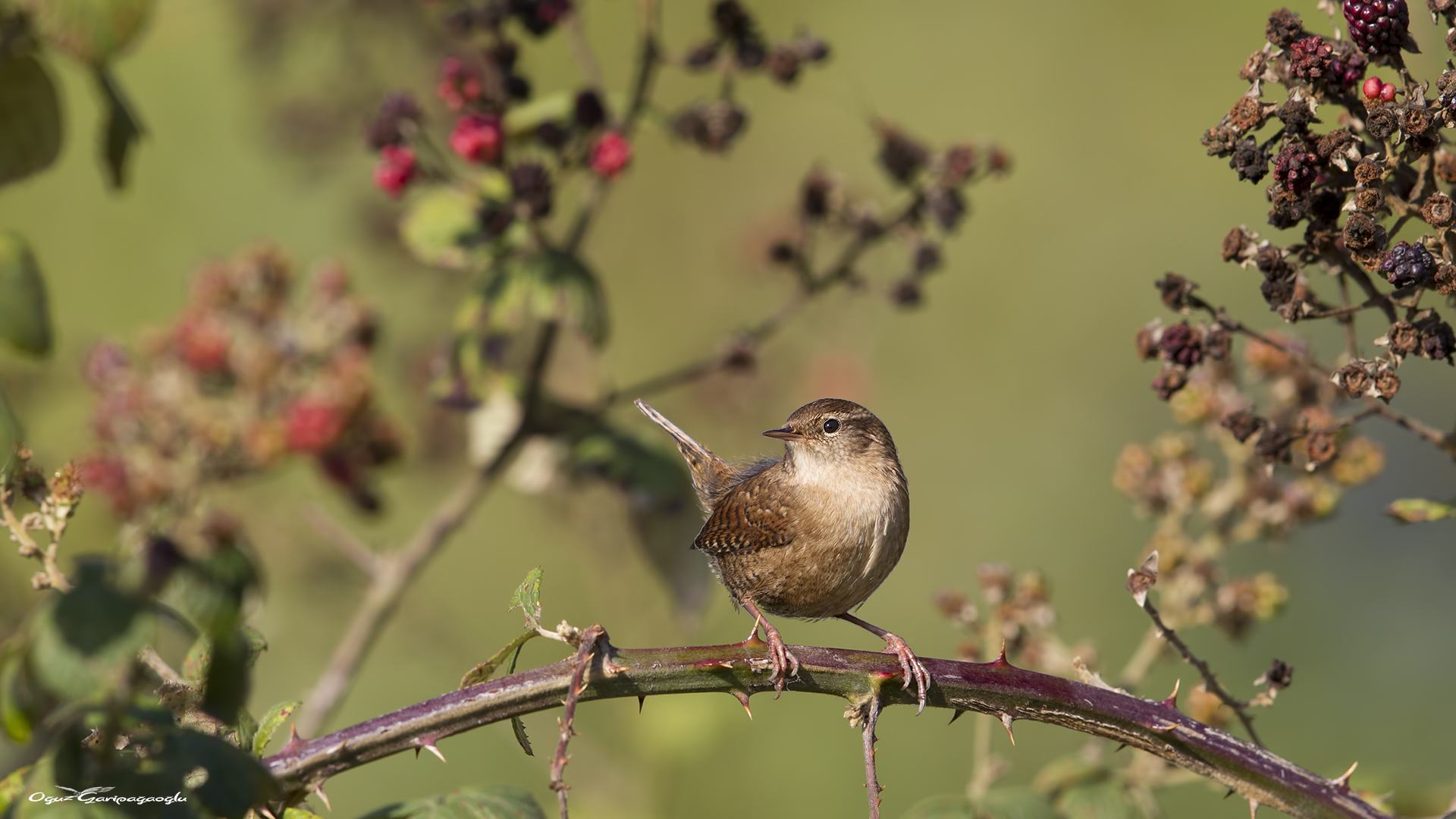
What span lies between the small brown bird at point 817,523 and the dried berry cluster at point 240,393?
946mm

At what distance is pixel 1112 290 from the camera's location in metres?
7.13

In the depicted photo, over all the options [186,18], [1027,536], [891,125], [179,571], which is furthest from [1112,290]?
[179,571]

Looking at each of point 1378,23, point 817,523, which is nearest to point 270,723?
point 817,523

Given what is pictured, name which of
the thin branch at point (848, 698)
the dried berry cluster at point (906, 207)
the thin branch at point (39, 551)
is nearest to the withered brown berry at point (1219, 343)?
the thin branch at point (848, 698)

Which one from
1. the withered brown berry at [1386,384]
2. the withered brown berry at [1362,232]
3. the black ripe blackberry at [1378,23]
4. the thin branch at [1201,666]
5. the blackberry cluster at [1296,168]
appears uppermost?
the black ripe blackberry at [1378,23]

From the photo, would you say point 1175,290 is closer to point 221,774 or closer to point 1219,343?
point 1219,343

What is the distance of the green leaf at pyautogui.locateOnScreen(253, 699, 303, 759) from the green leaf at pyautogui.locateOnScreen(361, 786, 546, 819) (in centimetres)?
20

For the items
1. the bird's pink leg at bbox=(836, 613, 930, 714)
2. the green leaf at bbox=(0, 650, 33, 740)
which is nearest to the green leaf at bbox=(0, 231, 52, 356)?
the green leaf at bbox=(0, 650, 33, 740)

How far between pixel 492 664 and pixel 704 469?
2338 millimetres

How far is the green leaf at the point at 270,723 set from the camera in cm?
182

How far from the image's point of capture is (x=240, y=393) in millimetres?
3432

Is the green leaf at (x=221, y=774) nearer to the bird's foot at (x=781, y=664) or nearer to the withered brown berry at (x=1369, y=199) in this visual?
the bird's foot at (x=781, y=664)

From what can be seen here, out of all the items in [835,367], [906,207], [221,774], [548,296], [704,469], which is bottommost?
[221,774]

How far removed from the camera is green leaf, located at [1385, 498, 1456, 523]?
2.04 meters
